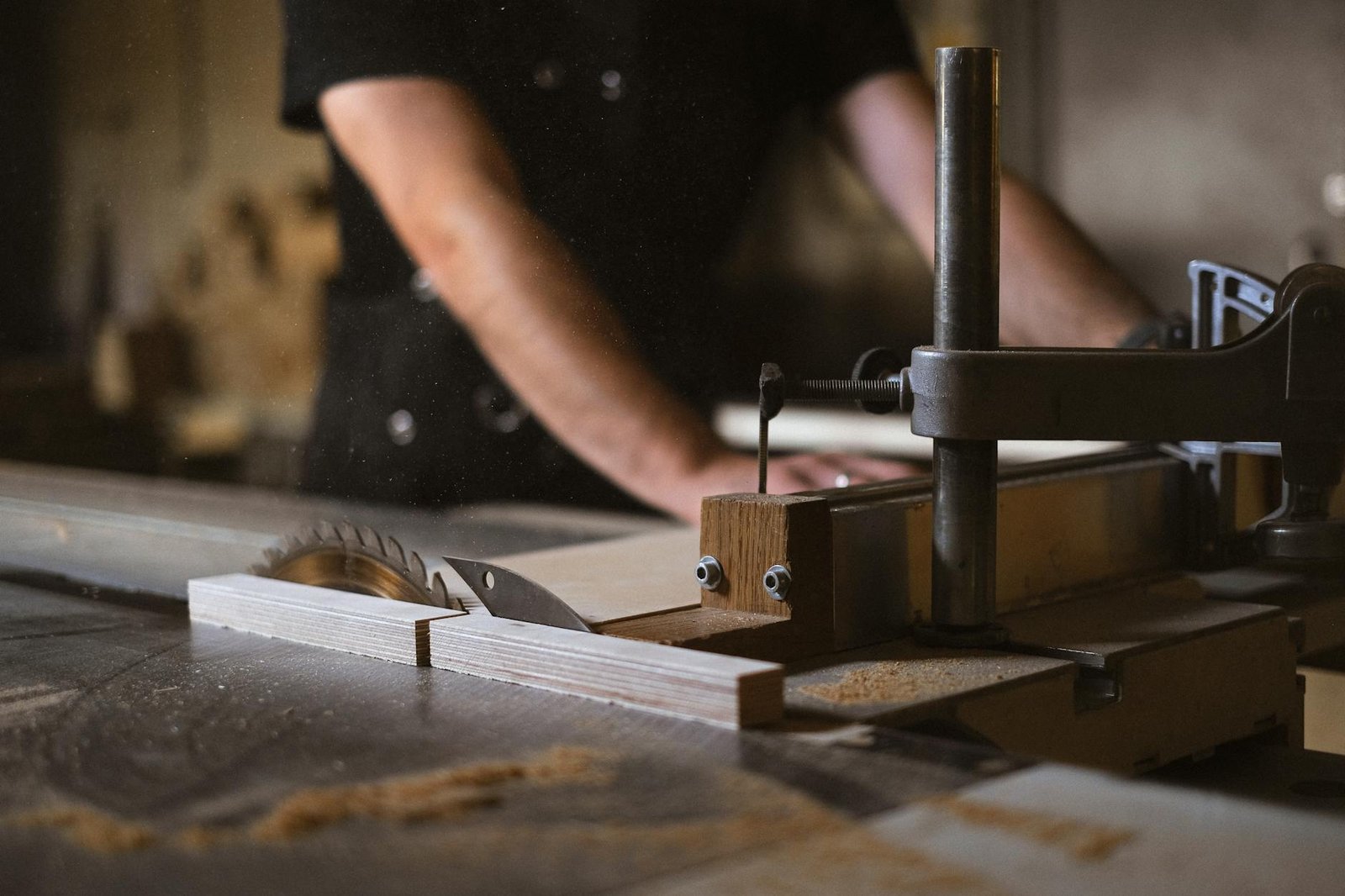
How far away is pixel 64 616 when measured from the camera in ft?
3.31

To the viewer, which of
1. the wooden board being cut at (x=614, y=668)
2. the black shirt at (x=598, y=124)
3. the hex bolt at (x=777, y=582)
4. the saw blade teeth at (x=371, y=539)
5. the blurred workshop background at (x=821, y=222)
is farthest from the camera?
the blurred workshop background at (x=821, y=222)

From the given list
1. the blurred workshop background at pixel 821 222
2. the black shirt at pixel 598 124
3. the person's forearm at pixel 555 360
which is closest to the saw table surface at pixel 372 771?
the black shirt at pixel 598 124

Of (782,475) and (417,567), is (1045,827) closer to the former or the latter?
(417,567)

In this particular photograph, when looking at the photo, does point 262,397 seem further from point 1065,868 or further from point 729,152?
point 1065,868

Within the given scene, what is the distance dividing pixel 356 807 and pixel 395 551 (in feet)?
1.13

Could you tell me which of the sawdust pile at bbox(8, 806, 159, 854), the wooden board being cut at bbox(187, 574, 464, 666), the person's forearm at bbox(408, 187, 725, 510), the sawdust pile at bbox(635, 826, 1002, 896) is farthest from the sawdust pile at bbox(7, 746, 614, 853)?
the person's forearm at bbox(408, 187, 725, 510)

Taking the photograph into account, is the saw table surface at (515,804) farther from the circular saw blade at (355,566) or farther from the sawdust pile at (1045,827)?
the circular saw blade at (355,566)

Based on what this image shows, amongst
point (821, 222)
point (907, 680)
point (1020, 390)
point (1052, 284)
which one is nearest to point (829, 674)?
point (907, 680)

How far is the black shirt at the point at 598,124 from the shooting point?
3.27ft

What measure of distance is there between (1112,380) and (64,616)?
726 mm

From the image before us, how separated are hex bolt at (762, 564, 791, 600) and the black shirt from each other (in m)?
0.28

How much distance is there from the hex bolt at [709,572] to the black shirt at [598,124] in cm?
25

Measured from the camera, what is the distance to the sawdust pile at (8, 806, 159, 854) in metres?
0.52

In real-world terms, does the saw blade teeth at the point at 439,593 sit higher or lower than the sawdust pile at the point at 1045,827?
higher
